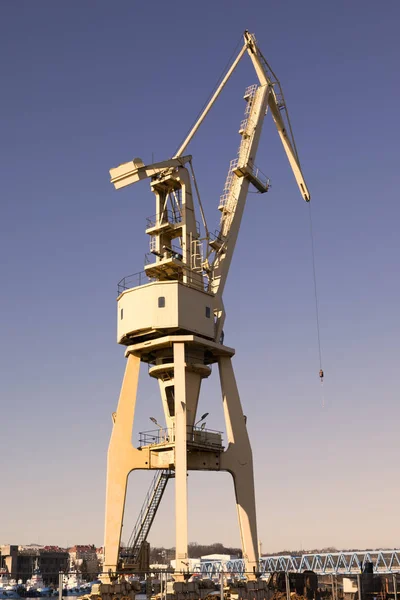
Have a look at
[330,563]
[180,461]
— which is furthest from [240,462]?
[330,563]

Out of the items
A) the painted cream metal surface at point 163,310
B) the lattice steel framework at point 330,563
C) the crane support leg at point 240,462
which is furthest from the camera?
the lattice steel framework at point 330,563

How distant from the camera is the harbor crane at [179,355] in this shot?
131 ft

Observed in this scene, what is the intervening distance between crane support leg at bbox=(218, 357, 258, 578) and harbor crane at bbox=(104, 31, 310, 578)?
0.18 ft

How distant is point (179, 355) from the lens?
134 feet

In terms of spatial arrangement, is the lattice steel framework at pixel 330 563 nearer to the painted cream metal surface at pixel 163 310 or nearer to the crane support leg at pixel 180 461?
the crane support leg at pixel 180 461

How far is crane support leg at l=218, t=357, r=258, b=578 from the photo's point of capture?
4138 centimetres

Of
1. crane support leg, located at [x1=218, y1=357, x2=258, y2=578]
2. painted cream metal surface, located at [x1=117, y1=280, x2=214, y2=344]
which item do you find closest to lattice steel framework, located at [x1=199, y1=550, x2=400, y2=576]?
crane support leg, located at [x1=218, y1=357, x2=258, y2=578]

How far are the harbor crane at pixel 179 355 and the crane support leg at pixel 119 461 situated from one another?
52 mm

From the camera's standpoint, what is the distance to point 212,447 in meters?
41.6

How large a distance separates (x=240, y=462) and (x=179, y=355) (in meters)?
7.00

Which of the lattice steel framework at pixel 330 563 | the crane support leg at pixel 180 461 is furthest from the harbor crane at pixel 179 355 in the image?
the lattice steel framework at pixel 330 563

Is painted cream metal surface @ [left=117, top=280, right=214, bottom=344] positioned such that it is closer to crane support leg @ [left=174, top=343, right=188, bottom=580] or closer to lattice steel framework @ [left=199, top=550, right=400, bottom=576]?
crane support leg @ [left=174, top=343, right=188, bottom=580]

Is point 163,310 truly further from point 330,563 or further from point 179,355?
point 330,563

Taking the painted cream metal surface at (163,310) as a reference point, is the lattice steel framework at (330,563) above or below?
below
